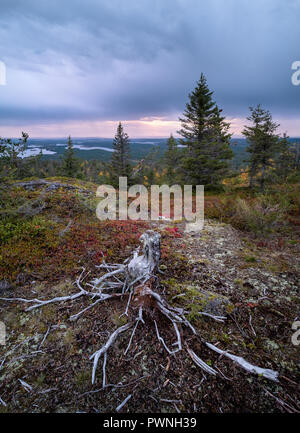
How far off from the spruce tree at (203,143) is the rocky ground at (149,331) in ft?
39.0

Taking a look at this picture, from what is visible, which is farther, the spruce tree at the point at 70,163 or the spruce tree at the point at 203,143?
the spruce tree at the point at 70,163

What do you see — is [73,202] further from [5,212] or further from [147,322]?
[147,322]

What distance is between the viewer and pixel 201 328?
11.1ft

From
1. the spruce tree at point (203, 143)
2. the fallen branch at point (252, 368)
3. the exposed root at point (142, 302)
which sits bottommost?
the fallen branch at point (252, 368)

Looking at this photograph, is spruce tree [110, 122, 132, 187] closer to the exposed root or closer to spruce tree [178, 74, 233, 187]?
spruce tree [178, 74, 233, 187]

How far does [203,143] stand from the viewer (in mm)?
16578

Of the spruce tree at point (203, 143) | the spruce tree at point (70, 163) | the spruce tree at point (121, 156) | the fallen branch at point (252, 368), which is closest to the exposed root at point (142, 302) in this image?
the fallen branch at point (252, 368)

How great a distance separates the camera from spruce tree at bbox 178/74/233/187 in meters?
16.5

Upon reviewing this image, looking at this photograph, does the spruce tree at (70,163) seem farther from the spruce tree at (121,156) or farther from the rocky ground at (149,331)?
the rocky ground at (149,331)

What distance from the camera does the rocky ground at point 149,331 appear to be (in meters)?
2.41

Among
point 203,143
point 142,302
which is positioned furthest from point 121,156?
point 142,302

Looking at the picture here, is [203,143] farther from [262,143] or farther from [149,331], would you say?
[149,331]
